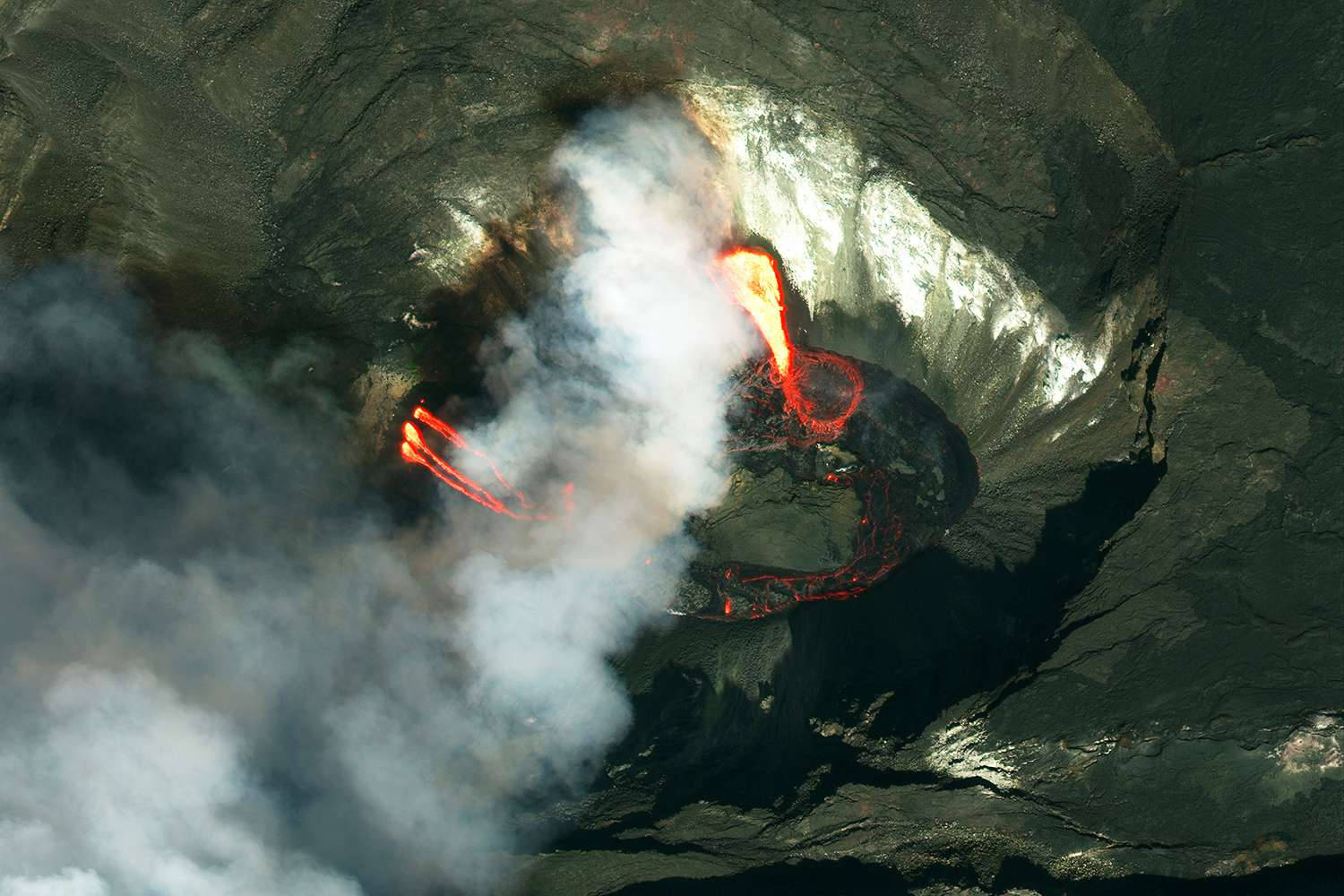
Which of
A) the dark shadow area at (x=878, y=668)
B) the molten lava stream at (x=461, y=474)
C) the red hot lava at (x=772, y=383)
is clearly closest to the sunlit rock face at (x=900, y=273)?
the red hot lava at (x=772, y=383)

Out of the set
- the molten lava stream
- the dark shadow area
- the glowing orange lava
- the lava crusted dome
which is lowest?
the dark shadow area

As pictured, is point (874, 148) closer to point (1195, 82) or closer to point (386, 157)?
point (1195, 82)

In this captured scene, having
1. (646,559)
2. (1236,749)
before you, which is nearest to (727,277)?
(646,559)

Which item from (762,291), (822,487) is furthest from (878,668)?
(762,291)

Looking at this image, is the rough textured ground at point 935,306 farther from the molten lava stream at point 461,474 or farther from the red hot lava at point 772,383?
the molten lava stream at point 461,474

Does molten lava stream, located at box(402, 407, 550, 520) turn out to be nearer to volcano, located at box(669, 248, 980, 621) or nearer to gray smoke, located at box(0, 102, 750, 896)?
gray smoke, located at box(0, 102, 750, 896)

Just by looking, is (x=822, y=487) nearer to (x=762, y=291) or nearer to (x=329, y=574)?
Result: (x=762, y=291)

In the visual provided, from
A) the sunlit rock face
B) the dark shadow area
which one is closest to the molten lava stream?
the dark shadow area
